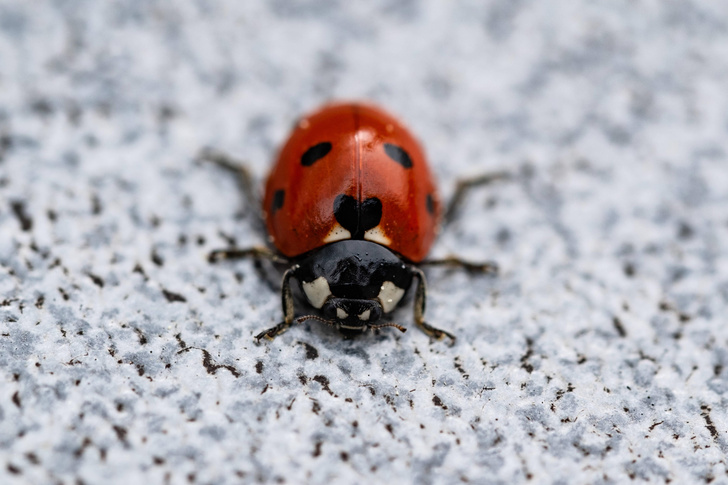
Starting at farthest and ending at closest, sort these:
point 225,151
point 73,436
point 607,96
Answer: point 607,96, point 225,151, point 73,436

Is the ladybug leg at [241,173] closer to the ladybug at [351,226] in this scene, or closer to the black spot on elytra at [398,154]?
the ladybug at [351,226]

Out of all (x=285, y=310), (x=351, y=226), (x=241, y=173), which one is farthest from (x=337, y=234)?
(x=241, y=173)

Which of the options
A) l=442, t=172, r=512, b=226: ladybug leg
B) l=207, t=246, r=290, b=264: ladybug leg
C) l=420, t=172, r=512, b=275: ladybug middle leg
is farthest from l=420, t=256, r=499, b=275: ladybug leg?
l=207, t=246, r=290, b=264: ladybug leg

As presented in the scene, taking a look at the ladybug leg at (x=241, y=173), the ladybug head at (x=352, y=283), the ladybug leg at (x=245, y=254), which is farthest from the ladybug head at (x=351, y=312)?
the ladybug leg at (x=241, y=173)

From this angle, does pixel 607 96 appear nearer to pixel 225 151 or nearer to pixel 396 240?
pixel 396 240

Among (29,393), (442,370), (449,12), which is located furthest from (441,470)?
(449,12)

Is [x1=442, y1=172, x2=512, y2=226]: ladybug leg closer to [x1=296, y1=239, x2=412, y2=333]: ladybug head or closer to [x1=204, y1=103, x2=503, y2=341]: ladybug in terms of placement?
[x1=204, y1=103, x2=503, y2=341]: ladybug
